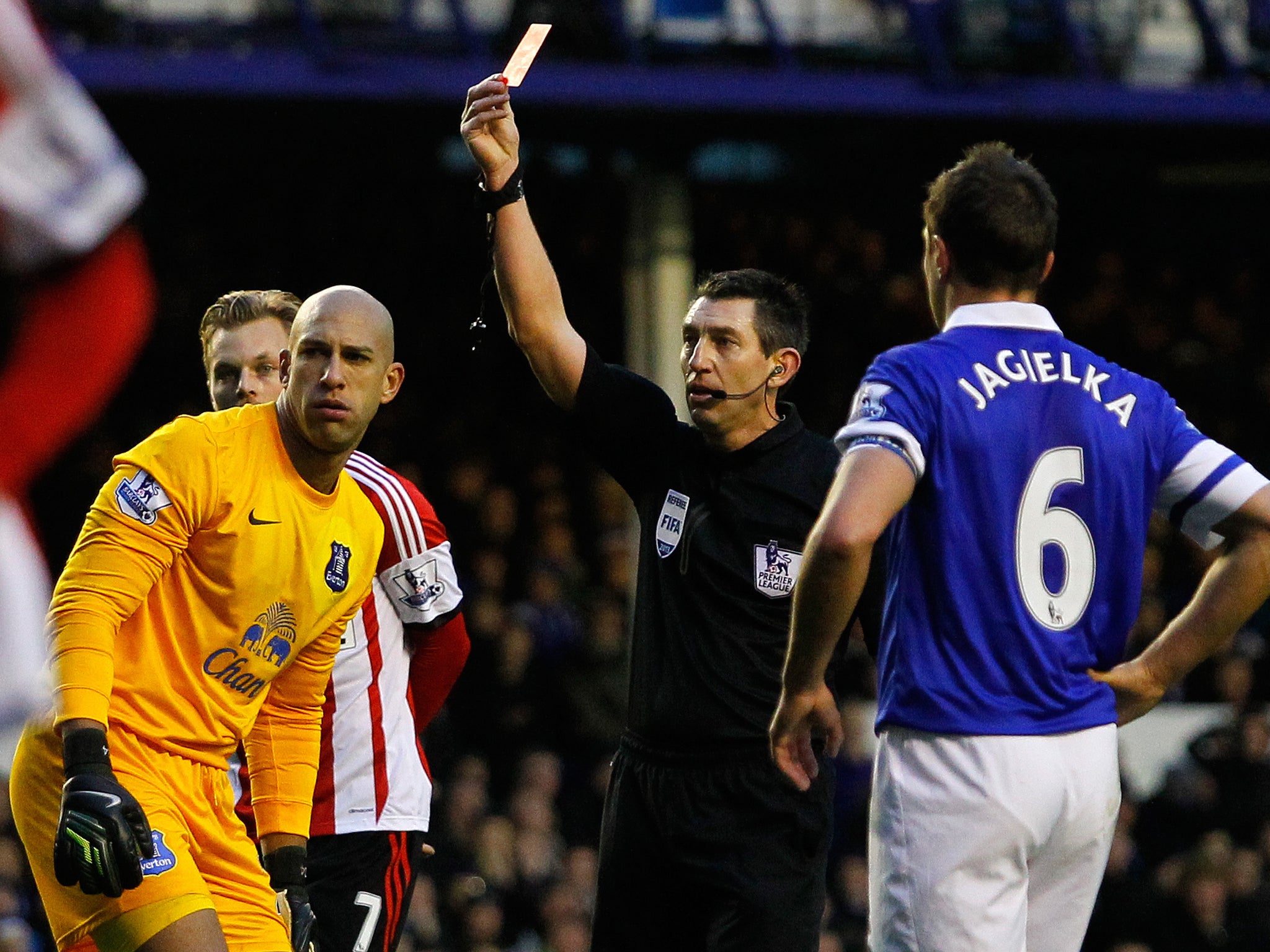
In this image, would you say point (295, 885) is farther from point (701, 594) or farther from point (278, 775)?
point (701, 594)

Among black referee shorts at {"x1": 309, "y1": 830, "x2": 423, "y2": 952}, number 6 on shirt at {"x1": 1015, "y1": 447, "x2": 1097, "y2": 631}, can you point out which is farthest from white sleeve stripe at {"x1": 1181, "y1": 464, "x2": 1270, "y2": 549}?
black referee shorts at {"x1": 309, "y1": 830, "x2": 423, "y2": 952}

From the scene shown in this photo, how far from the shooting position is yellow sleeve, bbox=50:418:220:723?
3719 millimetres

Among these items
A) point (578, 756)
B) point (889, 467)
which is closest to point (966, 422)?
point (889, 467)

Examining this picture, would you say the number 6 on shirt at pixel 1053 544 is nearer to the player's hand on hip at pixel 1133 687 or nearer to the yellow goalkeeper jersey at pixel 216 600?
the player's hand on hip at pixel 1133 687

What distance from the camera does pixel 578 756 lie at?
1023 centimetres

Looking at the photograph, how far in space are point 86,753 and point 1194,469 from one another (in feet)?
7.35

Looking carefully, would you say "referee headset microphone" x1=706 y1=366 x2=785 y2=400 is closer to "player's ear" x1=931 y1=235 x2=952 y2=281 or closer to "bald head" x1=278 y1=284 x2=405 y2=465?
"bald head" x1=278 y1=284 x2=405 y2=465

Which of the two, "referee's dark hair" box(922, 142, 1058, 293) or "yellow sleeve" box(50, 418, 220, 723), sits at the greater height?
"referee's dark hair" box(922, 142, 1058, 293)

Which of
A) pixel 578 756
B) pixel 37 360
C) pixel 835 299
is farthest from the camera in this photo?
pixel 835 299

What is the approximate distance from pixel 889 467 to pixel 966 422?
204 millimetres

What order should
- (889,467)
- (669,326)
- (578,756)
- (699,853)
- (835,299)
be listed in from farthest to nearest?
1. (835,299)
2. (669,326)
3. (578,756)
4. (699,853)
5. (889,467)

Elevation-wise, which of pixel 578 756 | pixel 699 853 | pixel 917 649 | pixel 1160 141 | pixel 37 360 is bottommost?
pixel 578 756

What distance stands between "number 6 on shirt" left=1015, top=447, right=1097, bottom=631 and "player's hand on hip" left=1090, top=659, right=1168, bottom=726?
173mm

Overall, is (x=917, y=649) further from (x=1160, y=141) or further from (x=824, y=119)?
(x=1160, y=141)
